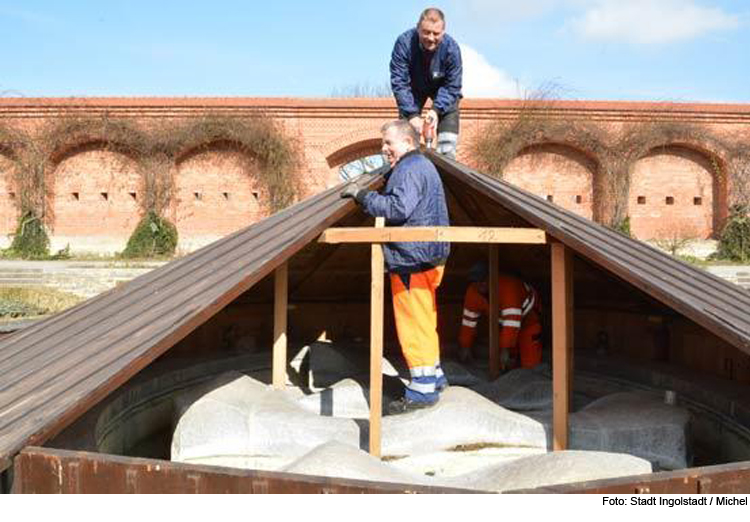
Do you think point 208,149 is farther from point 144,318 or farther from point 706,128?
point 144,318

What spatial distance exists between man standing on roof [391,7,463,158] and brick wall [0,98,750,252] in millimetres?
11323

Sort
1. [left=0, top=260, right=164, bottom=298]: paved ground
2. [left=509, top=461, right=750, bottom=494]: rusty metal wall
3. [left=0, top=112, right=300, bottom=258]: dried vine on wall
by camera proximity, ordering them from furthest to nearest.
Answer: [left=0, top=112, right=300, bottom=258]: dried vine on wall < [left=0, top=260, right=164, bottom=298]: paved ground < [left=509, top=461, right=750, bottom=494]: rusty metal wall

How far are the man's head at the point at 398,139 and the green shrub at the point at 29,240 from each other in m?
14.9

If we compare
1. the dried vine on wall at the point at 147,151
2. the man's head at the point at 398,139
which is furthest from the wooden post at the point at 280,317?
the dried vine on wall at the point at 147,151

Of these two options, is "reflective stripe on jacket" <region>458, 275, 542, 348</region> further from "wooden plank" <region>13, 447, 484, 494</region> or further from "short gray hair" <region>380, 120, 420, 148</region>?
"wooden plank" <region>13, 447, 484, 494</region>

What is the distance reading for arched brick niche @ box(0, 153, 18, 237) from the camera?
57.3 ft

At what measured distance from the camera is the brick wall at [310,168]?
16.8 metres

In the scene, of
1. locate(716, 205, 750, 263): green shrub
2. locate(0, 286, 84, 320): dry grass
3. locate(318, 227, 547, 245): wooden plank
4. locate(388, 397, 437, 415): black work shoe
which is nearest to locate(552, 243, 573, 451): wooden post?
locate(318, 227, 547, 245): wooden plank

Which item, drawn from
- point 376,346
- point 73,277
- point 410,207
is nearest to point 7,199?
point 73,277

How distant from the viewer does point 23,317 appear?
32.7 feet

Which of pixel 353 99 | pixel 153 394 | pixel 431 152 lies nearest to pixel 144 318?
pixel 153 394

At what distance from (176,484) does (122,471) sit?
0.21 meters

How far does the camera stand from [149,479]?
7.51 ft

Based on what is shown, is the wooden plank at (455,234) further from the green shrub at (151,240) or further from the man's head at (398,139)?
the green shrub at (151,240)
